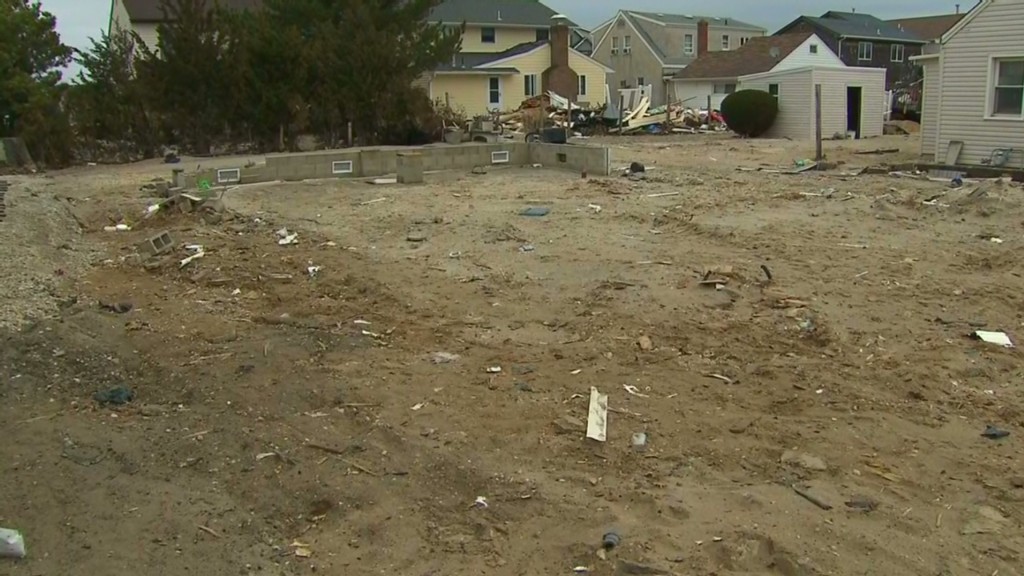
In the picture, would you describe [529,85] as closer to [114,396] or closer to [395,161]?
[395,161]

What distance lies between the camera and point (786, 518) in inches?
164

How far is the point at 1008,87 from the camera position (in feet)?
57.8

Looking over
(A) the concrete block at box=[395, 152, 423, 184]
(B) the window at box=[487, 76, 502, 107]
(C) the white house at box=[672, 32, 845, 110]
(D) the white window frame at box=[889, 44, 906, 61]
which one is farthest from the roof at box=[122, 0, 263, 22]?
(D) the white window frame at box=[889, 44, 906, 61]

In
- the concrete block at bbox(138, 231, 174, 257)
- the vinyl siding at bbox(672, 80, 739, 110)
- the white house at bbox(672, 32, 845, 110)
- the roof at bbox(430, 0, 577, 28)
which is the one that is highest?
the roof at bbox(430, 0, 577, 28)

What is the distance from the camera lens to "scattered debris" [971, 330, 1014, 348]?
6.80m

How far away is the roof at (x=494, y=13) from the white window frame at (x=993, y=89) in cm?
3306

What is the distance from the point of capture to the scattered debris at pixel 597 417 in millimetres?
5109

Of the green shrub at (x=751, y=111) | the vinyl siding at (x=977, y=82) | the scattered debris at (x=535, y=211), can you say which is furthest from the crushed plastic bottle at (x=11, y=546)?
the green shrub at (x=751, y=111)

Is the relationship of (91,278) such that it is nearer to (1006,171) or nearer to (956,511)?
(956,511)

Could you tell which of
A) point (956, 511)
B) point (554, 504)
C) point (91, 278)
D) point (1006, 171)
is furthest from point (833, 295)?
point (1006, 171)

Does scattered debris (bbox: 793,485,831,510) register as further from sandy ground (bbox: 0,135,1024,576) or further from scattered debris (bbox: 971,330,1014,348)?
scattered debris (bbox: 971,330,1014,348)

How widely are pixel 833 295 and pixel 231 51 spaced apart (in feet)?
72.2

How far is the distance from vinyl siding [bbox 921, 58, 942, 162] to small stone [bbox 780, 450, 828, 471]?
16.6 metres

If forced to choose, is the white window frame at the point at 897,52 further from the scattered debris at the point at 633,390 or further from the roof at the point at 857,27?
the scattered debris at the point at 633,390
